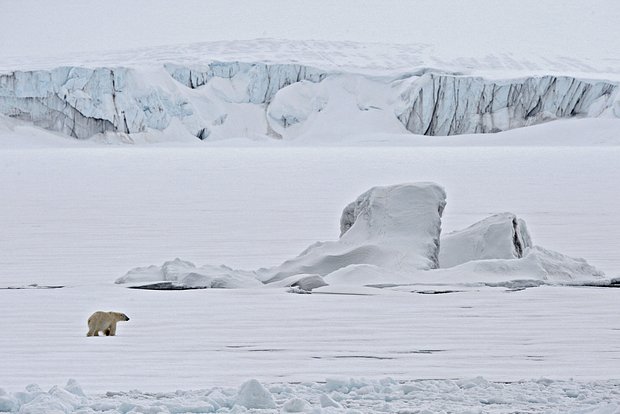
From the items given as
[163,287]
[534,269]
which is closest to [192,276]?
[163,287]

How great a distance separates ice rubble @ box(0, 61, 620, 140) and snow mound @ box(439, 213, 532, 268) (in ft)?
165

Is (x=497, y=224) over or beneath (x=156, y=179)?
over

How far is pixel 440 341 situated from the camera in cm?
570

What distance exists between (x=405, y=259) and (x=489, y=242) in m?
0.87

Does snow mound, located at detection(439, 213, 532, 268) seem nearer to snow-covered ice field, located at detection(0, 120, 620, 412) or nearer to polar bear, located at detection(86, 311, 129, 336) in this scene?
snow-covered ice field, located at detection(0, 120, 620, 412)

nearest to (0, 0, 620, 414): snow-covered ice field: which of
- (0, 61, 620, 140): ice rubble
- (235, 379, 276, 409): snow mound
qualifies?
(235, 379, 276, 409): snow mound

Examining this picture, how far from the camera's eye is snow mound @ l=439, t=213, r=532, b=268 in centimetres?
874

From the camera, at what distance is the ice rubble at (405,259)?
8.08 metres

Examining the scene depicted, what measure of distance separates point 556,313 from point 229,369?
2.63 m

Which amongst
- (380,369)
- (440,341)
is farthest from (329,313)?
(380,369)

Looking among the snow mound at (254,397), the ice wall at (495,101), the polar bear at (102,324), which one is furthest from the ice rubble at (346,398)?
the ice wall at (495,101)

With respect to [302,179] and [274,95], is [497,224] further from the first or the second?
[274,95]

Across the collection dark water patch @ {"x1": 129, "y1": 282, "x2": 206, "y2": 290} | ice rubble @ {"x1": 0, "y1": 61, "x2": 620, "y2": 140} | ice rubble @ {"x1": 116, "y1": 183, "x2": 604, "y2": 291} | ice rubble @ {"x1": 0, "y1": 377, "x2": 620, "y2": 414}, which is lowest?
ice rubble @ {"x1": 0, "y1": 61, "x2": 620, "y2": 140}

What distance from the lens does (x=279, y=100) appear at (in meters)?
68.2
